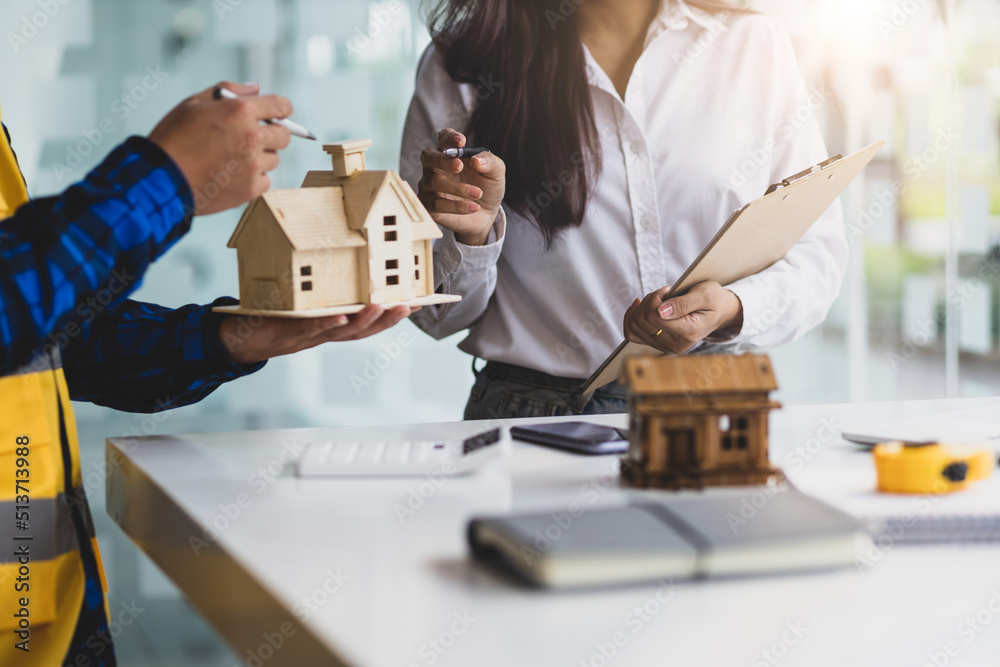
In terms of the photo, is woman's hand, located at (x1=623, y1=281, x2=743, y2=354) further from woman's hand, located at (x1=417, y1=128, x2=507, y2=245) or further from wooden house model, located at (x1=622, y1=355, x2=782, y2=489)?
wooden house model, located at (x1=622, y1=355, x2=782, y2=489)

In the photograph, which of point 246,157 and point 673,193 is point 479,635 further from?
point 673,193

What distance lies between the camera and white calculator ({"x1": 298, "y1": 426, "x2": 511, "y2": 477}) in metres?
0.94

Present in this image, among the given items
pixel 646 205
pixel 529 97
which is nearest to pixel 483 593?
pixel 646 205

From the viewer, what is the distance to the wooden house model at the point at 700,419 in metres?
0.84

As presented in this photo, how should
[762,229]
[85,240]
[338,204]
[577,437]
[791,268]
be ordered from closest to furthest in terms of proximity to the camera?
1. [85,240]
2. [577,437]
3. [338,204]
4. [762,229]
5. [791,268]

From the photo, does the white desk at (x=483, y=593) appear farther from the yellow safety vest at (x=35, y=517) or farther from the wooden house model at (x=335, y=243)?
the wooden house model at (x=335, y=243)

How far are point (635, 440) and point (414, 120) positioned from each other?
0.95 meters

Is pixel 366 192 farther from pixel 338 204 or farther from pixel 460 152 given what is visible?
pixel 460 152

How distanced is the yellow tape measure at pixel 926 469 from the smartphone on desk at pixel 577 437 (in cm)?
28

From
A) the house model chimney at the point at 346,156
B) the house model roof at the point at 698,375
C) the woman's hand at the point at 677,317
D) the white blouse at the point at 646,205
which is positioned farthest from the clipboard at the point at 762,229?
the house model chimney at the point at 346,156

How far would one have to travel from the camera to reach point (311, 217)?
111cm

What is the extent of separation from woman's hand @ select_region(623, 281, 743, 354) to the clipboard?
1cm

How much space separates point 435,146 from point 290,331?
60 centimetres

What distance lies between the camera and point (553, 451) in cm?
105
